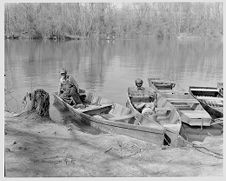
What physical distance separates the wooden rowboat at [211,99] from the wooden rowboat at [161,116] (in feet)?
5.45

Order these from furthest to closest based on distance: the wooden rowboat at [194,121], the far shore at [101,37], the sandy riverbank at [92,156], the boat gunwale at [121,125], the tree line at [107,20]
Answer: the far shore at [101,37], the tree line at [107,20], the wooden rowboat at [194,121], the boat gunwale at [121,125], the sandy riverbank at [92,156]

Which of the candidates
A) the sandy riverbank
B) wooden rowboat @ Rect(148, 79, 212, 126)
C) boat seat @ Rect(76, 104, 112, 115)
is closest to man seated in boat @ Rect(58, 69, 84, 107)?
boat seat @ Rect(76, 104, 112, 115)

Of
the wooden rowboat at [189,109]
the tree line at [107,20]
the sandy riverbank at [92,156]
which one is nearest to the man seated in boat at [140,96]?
the wooden rowboat at [189,109]

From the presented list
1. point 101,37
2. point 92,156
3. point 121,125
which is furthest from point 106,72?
point 101,37

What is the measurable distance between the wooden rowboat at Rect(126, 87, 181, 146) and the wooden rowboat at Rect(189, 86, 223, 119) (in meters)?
1.66

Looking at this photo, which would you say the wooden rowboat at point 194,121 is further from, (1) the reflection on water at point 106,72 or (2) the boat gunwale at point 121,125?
(1) the reflection on water at point 106,72

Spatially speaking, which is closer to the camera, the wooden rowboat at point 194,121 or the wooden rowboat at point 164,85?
the wooden rowboat at point 194,121

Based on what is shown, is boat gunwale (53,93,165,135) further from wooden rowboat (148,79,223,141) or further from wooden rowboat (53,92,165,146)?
wooden rowboat (148,79,223,141)

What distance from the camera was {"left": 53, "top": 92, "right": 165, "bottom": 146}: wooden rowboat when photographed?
8135mm

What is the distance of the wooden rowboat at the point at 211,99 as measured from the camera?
1106cm

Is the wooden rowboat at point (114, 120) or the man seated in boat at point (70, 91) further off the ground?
the man seated in boat at point (70, 91)

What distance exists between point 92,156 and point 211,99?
24.4 ft

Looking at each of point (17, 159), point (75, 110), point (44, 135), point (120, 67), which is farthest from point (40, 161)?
point (120, 67)

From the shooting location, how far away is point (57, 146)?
291 inches
